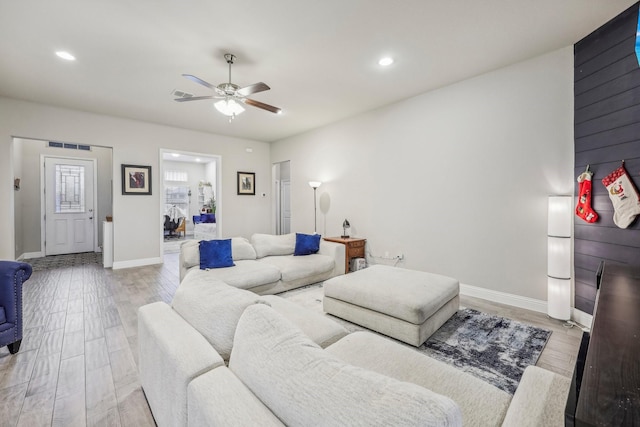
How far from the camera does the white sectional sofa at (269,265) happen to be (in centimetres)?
332

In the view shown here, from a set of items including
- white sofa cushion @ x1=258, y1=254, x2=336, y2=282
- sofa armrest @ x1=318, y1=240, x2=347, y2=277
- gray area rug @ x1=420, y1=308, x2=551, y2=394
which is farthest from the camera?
sofa armrest @ x1=318, y1=240, x2=347, y2=277

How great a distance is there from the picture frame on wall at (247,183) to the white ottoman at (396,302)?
178 inches

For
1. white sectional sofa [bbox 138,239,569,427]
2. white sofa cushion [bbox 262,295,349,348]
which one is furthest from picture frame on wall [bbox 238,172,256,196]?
white sectional sofa [bbox 138,239,569,427]

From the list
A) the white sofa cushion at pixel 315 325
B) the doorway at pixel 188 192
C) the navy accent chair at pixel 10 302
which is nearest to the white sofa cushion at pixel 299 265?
the white sofa cushion at pixel 315 325

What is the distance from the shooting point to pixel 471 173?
3625 mm

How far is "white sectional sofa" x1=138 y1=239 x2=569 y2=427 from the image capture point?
0.64m

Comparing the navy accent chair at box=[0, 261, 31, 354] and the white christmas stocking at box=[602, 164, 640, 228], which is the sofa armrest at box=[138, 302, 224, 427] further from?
the white christmas stocking at box=[602, 164, 640, 228]

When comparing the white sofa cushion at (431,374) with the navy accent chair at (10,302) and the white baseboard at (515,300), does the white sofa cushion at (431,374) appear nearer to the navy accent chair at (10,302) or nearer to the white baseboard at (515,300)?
the white baseboard at (515,300)

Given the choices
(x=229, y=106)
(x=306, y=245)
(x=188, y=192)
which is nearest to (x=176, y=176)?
(x=188, y=192)

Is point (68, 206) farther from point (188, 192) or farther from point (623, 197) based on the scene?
point (623, 197)

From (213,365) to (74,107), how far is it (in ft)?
18.8

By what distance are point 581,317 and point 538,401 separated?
8.72ft

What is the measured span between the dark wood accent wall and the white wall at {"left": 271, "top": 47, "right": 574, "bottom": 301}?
0.16 metres

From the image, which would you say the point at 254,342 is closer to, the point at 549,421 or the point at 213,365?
the point at 213,365
